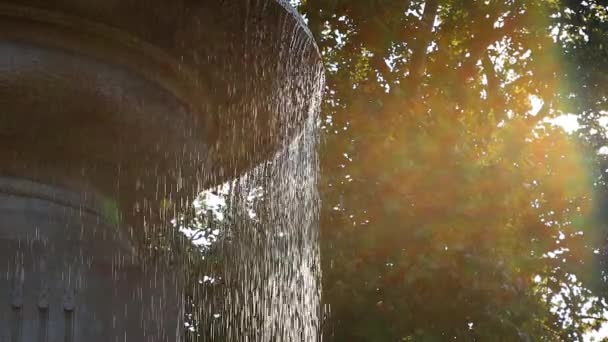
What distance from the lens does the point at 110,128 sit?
403 cm

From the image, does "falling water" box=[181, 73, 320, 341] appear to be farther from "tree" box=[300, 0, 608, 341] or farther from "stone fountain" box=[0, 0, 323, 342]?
"stone fountain" box=[0, 0, 323, 342]

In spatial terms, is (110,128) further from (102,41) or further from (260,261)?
(260,261)

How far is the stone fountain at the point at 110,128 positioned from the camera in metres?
3.74

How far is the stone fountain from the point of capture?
3740 mm

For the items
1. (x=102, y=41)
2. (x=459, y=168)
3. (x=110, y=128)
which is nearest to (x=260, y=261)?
(x=459, y=168)

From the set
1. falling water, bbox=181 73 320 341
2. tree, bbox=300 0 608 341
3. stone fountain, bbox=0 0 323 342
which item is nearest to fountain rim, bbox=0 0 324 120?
stone fountain, bbox=0 0 323 342

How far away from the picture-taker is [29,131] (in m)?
3.92

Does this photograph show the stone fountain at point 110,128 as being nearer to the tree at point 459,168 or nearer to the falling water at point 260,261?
the falling water at point 260,261

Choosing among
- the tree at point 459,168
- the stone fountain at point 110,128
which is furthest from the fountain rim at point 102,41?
the tree at point 459,168

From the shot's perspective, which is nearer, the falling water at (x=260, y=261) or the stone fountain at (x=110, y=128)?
the stone fountain at (x=110, y=128)

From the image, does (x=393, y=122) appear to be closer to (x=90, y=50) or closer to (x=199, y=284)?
(x=199, y=284)

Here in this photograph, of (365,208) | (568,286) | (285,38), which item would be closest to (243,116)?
(285,38)

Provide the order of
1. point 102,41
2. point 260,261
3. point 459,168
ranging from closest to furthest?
point 102,41, point 459,168, point 260,261

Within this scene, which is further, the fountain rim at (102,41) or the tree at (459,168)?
the tree at (459,168)
